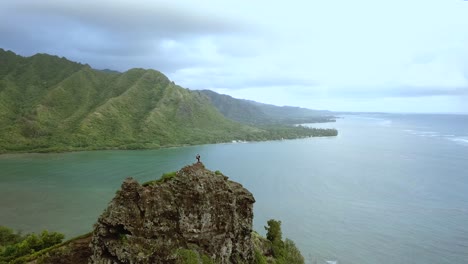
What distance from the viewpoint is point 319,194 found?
3939 inches

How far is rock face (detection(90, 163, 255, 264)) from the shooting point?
84.4 ft

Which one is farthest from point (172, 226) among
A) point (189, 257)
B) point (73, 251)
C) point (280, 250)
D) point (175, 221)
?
point (280, 250)

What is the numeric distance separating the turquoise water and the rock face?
3289 cm

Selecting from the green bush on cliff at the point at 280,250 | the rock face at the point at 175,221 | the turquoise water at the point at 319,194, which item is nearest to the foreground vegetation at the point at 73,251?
the green bush on cliff at the point at 280,250

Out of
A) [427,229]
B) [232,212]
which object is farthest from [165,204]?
[427,229]

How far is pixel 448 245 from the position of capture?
64750 mm

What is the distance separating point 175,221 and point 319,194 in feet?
257

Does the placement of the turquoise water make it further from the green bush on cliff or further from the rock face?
the rock face

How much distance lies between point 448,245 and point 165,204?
5936 cm

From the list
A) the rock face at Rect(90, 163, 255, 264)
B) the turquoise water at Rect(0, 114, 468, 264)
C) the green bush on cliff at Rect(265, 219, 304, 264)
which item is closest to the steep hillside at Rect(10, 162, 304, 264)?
the rock face at Rect(90, 163, 255, 264)

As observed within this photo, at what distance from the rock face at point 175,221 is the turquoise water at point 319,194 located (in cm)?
3289

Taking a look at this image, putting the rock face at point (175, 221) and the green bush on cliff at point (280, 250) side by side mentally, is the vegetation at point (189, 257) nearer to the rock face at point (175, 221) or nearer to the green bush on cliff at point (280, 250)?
the rock face at point (175, 221)

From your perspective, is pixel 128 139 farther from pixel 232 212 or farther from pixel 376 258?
pixel 232 212

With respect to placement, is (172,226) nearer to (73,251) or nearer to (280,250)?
(73,251)
